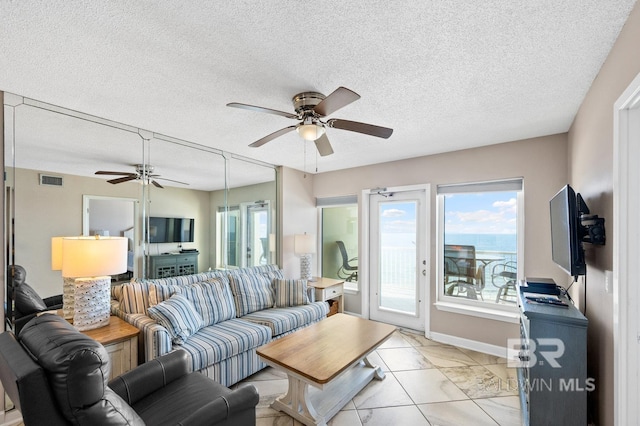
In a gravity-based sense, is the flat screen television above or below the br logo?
above

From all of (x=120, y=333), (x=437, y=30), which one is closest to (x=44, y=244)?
(x=120, y=333)

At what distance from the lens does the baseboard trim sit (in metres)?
3.21

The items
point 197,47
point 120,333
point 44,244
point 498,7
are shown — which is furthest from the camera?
point 44,244

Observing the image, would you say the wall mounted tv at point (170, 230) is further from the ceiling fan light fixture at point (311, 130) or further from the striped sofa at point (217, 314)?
the ceiling fan light fixture at point (311, 130)

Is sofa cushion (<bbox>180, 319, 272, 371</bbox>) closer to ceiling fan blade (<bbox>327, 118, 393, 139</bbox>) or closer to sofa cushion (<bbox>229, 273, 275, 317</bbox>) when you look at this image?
sofa cushion (<bbox>229, 273, 275, 317</bbox>)

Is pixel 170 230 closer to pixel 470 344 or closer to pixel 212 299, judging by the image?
pixel 212 299

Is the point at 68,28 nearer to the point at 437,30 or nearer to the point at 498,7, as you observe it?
the point at 437,30

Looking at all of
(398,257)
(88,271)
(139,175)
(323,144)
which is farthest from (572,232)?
(139,175)

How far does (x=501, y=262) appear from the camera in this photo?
3396 millimetres

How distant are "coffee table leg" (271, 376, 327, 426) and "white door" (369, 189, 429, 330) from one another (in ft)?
7.48

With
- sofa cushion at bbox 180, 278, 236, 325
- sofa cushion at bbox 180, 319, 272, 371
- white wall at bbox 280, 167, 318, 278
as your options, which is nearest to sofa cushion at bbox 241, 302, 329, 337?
sofa cushion at bbox 180, 319, 272, 371

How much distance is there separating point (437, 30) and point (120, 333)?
9.48ft

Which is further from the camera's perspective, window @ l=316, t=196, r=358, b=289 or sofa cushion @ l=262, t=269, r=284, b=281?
window @ l=316, t=196, r=358, b=289

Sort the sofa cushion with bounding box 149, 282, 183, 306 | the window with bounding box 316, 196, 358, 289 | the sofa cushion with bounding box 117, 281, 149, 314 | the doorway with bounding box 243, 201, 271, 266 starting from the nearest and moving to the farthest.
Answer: the sofa cushion with bounding box 117, 281, 149, 314 < the sofa cushion with bounding box 149, 282, 183, 306 < the doorway with bounding box 243, 201, 271, 266 < the window with bounding box 316, 196, 358, 289
